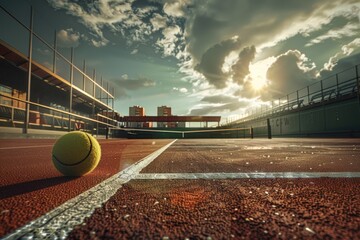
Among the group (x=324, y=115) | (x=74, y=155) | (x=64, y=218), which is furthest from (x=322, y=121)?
(x=64, y=218)

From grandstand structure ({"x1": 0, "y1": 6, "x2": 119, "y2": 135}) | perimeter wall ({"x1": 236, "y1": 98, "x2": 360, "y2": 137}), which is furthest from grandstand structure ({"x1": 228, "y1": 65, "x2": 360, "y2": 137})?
grandstand structure ({"x1": 0, "y1": 6, "x2": 119, "y2": 135})

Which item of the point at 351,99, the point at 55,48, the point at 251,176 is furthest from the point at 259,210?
the point at 351,99

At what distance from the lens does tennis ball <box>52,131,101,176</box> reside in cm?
238

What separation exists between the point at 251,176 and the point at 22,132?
1120 cm

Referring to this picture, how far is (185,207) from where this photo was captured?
1.27 meters

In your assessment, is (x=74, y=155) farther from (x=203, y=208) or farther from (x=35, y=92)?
(x=35, y=92)

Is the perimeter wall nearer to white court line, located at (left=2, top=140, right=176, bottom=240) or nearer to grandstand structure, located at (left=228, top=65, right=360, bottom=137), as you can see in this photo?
grandstand structure, located at (left=228, top=65, right=360, bottom=137)

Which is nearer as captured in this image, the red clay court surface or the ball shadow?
the red clay court surface

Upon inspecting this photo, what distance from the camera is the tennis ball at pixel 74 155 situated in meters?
2.38

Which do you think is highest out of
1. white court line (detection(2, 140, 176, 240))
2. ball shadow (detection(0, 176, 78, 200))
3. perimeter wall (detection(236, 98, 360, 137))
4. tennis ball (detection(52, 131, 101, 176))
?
perimeter wall (detection(236, 98, 360, 137))

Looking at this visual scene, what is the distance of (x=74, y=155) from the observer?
239 cm

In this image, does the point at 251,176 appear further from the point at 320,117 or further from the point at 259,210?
the point at 320,117

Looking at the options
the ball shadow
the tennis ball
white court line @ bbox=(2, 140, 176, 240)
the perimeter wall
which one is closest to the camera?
white court line @ bbox=(2, 140, 176, 240)

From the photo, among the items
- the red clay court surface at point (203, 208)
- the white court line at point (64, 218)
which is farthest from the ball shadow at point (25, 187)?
the white court line at point (64, 218)
